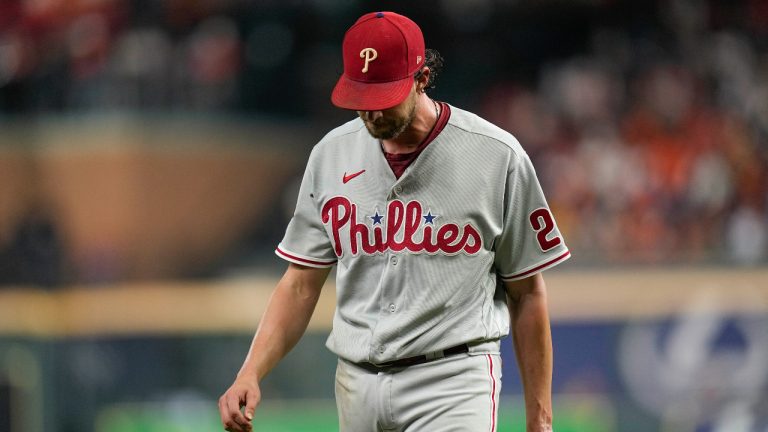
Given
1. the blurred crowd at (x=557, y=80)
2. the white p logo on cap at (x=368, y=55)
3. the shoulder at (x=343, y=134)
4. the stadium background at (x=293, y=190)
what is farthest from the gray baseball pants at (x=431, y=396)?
the blurred crowd at (x=557, y=80)

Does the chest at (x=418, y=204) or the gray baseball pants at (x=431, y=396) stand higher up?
the chest at (x=418, y=204)

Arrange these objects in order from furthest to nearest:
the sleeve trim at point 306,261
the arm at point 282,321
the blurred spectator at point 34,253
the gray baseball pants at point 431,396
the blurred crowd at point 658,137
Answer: the blurred crowd at point 658,137 < the blurred spectator at point 34,253 < the sleeve trim at point 306,261 < the arm at point 282,321 < the gray baseball pants at point 431,396

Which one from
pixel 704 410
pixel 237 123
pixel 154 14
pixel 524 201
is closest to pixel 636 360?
pixel 704 410

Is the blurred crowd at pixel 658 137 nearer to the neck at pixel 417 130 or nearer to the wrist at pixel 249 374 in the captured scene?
the neck at pixel 417 130

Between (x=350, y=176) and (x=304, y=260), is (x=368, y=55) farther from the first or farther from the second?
(x=304, y=260)

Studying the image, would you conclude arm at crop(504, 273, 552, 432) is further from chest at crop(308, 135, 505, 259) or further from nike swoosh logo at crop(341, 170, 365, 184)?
nike swoosh logo at crop(341, 170, 365, 184)

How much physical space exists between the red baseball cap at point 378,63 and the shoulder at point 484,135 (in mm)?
232

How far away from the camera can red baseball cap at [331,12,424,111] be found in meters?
2.97

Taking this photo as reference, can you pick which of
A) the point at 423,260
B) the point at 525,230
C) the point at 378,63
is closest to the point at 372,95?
the point at 378,63

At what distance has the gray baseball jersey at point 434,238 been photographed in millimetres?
3133

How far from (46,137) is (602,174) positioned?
3.70 metres

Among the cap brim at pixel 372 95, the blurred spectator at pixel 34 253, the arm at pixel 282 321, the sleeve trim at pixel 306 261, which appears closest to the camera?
the cap brim at pixel 372 95

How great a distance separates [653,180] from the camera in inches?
324

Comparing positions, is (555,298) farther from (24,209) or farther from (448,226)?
(448,226)
